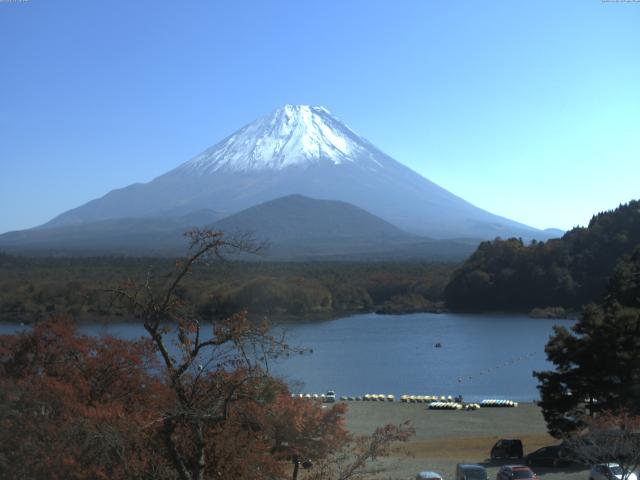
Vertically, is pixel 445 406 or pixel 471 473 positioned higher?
pixel 471 473

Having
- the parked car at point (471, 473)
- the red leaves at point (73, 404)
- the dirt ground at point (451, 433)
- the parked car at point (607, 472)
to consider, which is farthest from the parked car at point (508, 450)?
the red leaves at point (73, 404)

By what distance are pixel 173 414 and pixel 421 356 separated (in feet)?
74.1

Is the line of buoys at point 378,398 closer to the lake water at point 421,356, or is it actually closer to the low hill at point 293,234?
the lake water at point 421,356

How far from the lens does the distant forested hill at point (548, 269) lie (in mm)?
37062

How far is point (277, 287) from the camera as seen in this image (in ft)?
98.1

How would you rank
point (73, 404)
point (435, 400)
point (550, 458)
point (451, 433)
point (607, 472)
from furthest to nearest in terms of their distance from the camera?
point (435, 400) < point (451, 433) < point (550, 458) < point (607, 472) < point (73, 404)

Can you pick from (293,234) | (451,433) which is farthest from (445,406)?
(293,234)

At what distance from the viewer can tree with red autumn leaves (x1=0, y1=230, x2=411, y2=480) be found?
11.5 feet

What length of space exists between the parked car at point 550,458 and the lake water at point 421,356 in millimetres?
6171

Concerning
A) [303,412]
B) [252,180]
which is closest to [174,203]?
[252,180]

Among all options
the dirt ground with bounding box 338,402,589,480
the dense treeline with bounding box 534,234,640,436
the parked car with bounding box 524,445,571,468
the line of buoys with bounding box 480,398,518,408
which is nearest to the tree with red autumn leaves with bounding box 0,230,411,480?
the dirt ground with bounding box 338,402,589,480

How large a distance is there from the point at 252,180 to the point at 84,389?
10922cm

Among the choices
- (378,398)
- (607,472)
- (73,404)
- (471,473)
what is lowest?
(378,398)

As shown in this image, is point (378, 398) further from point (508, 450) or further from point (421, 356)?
point (508, 450)
